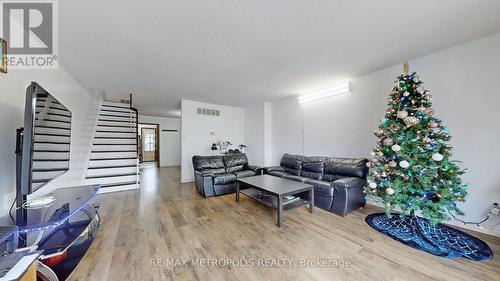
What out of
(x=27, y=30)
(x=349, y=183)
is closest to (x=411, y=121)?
(x=349, y=183)

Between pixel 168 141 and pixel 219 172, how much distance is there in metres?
5.50

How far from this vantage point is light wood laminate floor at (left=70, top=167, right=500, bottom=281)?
1.51 meters

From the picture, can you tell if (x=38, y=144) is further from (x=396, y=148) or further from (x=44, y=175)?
(x=396, y=148)

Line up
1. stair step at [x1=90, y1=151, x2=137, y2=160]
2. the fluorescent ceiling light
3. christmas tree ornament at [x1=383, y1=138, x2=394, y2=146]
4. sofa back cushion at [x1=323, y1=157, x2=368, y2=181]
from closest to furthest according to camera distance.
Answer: christmas tree ornament at [x1=383, y1=138, x2=394, y2=146]
sofa back cushion at [x1=323, y1=157, x2=368, y2=181]
the fluorescent ceiling light
stair step at [x1=90, y1=151, x2=137, y2=160]

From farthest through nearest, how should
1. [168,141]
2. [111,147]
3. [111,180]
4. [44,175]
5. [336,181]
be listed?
[168,141] < [111,147] < [111,180] < [336,181] < [44,175]

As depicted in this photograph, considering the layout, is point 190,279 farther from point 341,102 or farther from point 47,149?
point 341,102

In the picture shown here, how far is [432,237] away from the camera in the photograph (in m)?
2.04

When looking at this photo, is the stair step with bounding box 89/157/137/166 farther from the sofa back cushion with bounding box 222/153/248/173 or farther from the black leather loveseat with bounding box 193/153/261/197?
the sofa back cushion with bounding box 222/153/248/173

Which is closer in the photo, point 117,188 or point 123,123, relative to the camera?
point 117,188

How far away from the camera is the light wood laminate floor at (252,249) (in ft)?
4.96

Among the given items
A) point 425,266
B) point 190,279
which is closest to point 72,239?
point 190,279

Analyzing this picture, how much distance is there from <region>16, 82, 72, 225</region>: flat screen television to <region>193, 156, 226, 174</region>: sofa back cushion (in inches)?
92.9

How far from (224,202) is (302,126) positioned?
9.06 ft

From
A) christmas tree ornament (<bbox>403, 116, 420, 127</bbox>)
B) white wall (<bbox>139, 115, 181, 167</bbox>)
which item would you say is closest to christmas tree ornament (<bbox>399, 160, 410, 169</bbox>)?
christmas tree ornament (<bbox>403, 116, 420, 127</bbox>)
